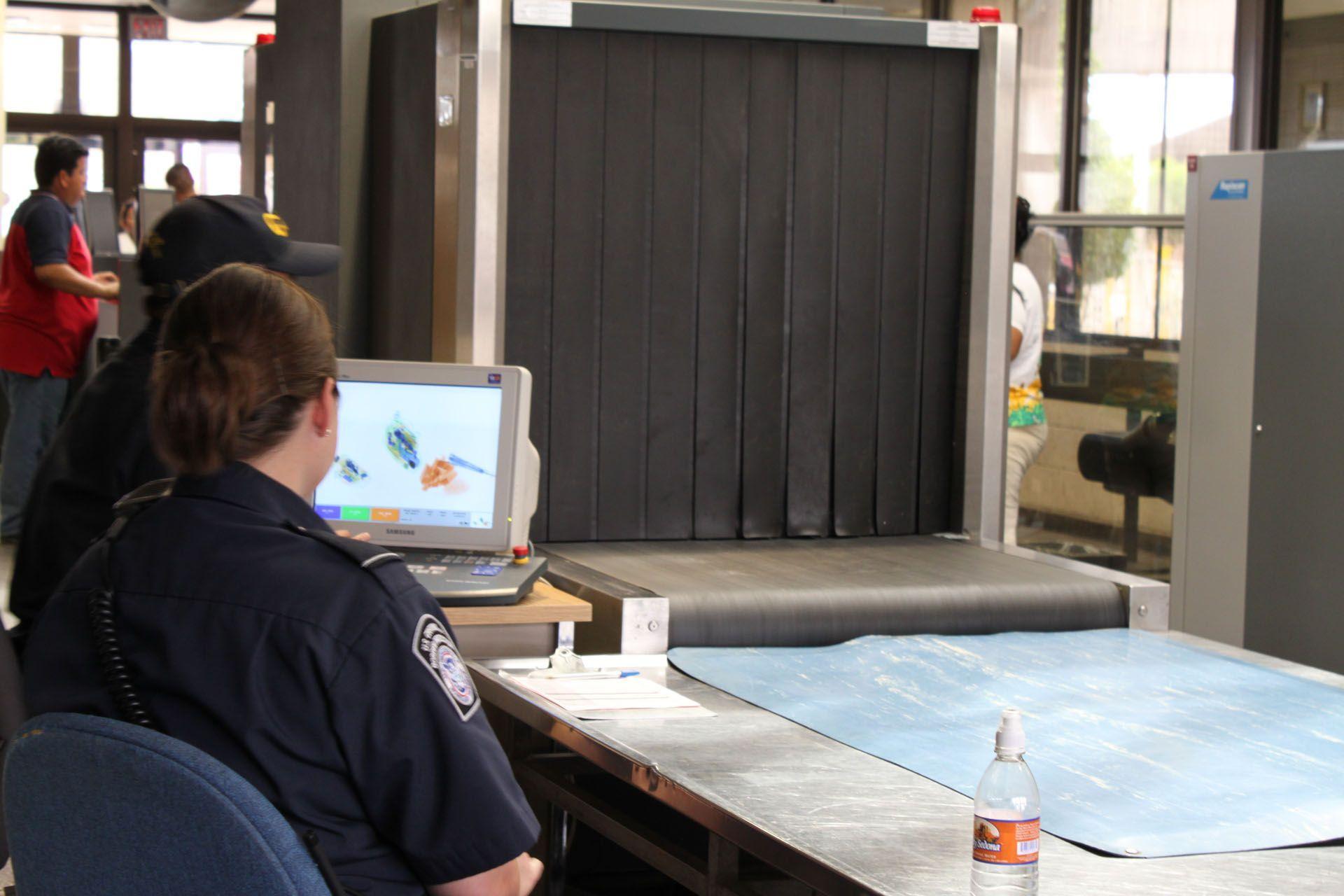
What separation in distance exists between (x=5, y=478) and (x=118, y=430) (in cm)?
Result: 394

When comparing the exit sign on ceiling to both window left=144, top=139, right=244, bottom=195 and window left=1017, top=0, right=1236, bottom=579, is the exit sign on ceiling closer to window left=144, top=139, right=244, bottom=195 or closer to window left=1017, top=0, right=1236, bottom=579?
window left=144, top=139, right=244, bottom=195

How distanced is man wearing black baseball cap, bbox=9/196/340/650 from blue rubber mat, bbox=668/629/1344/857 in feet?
2.75

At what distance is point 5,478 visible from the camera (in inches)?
211

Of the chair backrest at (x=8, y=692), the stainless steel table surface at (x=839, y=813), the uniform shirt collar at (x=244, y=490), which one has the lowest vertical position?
the stainless steel table surface at (x=839, y=813)

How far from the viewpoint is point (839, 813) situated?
155cm

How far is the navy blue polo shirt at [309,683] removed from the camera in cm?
116

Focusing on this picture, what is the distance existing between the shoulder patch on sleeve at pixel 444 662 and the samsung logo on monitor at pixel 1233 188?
3.37m

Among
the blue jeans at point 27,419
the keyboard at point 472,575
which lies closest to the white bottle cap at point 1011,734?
the keyboard at point 472,575

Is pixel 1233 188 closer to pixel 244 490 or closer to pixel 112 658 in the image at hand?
pixel 244 490

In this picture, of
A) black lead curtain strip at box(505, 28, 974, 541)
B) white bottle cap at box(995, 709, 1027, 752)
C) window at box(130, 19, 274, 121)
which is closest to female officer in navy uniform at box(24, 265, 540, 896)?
white bottle cap at box(995, 709, 1027, 752)

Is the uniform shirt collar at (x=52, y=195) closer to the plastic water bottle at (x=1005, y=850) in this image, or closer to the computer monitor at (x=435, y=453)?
the computer monitor at (x=435, y=453)

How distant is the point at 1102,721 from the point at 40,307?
4.40 metres

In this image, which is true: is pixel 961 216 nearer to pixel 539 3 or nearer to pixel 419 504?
pixel 539 3

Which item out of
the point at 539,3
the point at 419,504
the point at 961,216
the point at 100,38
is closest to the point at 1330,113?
the point at 961,216
